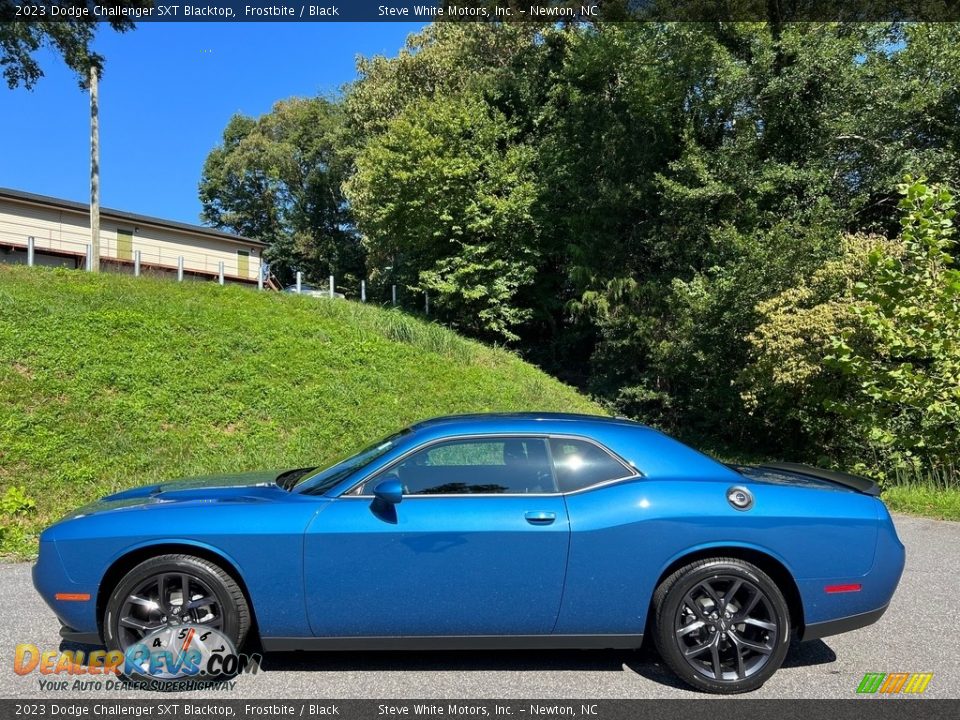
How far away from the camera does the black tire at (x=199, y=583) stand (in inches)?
138

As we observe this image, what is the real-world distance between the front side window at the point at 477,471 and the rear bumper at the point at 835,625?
156 centimetres

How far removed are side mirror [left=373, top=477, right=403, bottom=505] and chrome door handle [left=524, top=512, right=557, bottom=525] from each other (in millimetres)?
689

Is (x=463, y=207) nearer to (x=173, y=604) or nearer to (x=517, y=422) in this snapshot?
(x=517, y=422)

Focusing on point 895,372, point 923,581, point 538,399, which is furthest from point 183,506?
point 538,399

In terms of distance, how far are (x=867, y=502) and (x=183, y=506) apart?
3862mm

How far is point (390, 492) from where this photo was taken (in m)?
3.45

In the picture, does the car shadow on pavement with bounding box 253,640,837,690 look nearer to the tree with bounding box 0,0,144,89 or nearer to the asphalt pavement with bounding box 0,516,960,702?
the asphalt pavement with bounding box 0,516,960,702

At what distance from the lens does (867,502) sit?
3746 mm

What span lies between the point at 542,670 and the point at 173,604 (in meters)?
2.05

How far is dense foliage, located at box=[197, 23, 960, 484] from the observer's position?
42.9 feet

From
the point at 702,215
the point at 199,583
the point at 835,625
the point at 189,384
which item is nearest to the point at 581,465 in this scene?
the point at 835,625

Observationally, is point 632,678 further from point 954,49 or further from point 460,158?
point 460,158

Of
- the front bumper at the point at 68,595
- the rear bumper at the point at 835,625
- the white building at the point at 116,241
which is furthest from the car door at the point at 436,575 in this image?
the white building at the point at 116,241

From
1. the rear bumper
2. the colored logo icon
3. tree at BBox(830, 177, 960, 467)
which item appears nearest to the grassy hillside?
the rear bumper
